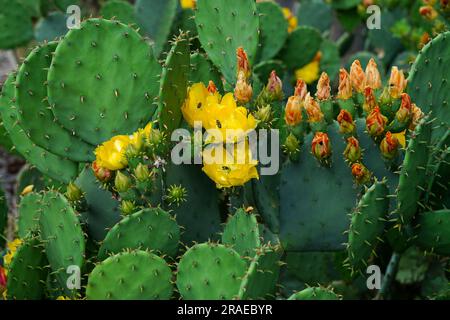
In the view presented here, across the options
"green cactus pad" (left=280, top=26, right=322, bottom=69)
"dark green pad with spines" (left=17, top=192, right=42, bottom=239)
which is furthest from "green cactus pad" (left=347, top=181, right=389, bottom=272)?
"green cactus pad" (left=280, top=26, right=322, bottom=69)

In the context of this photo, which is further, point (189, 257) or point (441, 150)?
point (441, 150)

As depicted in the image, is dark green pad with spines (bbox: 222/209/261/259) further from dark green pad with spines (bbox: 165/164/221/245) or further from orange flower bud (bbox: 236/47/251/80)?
orange flower bud (bbox: 236/47/251/80)

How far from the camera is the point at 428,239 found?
1982mm

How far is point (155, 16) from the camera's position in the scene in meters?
3.27

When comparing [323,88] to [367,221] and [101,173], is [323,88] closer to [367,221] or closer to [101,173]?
[367,221]

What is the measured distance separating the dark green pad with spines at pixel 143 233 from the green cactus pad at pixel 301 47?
167cm

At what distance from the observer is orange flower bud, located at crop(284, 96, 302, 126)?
6.00 feet

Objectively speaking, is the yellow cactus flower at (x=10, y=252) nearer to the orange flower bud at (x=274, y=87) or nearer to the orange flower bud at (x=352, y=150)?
the orange flower bud at (x=274, y=87)

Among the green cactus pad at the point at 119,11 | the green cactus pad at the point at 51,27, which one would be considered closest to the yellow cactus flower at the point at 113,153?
the green cactus pad at the point at 119,11

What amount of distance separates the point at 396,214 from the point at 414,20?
1702 millimetres

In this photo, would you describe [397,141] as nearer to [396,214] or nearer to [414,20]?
[396,214]
